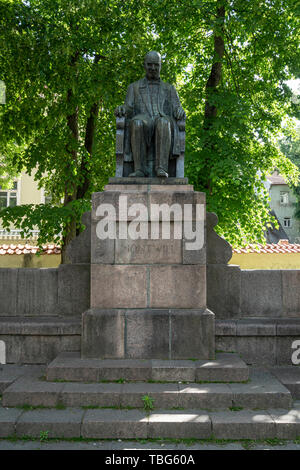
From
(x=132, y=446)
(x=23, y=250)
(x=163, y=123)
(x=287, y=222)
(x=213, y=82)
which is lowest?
(x=132, y=446)

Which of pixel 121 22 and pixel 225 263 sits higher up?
pixel 121 22

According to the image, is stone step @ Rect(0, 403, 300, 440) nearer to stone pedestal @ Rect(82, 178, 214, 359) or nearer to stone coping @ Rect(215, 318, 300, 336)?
stone pedestal @ Rect(82, 178, 214, 359)

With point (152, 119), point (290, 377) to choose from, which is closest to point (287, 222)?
point (152, 119)

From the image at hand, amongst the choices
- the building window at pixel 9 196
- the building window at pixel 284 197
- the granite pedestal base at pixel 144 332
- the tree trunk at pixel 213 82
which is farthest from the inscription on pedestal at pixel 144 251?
the building window at pixel 284 197

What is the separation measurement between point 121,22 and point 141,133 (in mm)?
7007

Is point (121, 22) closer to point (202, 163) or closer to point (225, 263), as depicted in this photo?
point (202, 163)

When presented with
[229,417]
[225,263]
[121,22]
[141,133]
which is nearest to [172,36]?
Answer: [121,22]

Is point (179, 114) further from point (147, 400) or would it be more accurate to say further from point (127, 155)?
point (147, 400)

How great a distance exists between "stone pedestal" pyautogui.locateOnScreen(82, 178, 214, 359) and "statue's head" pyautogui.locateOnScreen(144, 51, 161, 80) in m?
1.86

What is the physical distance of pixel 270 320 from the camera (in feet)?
20.1

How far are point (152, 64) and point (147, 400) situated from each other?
174 inches

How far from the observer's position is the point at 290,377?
5266mm

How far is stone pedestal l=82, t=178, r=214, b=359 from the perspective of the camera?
17.9ft

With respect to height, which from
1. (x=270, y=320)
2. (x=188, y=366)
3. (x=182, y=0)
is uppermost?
(x=182, y=0)
